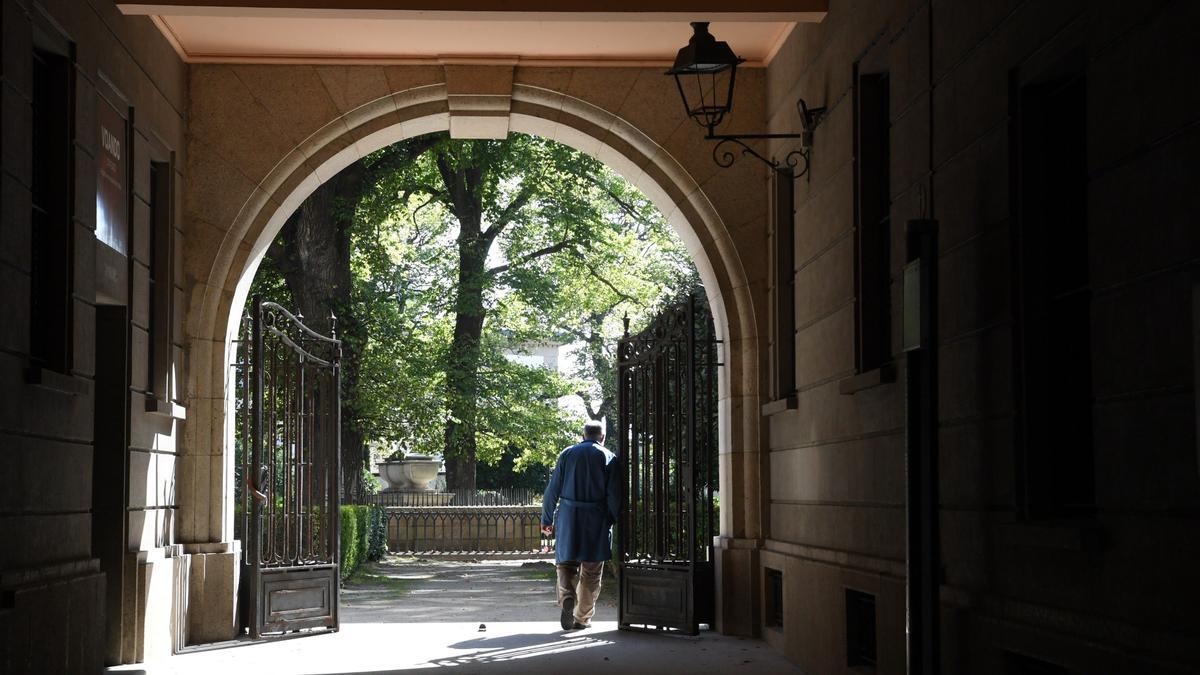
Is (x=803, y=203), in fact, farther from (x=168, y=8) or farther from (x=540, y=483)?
(x=540, y=483)

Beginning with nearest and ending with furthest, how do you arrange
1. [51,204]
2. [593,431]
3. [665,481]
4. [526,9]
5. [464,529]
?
[51,204], [526,9], [665,481], [593,431], [464,529]

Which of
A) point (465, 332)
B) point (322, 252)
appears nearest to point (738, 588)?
point (322, 252)

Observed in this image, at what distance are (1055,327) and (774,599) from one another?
19.6ft

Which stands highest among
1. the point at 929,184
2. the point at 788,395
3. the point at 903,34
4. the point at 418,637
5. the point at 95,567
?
the point at 903,34

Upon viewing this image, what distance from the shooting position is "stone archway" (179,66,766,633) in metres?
11.1

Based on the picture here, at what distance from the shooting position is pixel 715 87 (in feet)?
33.9

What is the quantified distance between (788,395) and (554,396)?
59.5 ft

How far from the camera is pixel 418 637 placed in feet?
39.0

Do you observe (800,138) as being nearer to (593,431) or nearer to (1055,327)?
(593,431)

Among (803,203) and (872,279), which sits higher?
(803,203)

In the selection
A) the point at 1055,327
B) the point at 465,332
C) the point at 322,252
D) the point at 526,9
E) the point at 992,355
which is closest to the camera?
the point at 1055,327

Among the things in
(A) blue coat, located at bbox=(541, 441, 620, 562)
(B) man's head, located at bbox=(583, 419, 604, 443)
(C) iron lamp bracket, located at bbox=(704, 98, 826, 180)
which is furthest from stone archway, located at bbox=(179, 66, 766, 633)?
(B) man's head, located at bbox=(583, 419, 604, 443)

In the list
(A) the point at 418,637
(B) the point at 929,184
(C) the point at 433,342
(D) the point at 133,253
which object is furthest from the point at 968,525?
(C) the point at 433,342

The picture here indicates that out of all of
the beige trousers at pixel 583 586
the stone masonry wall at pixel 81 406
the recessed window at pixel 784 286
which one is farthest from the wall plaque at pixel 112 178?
the beige trousers at pixel 583 586
